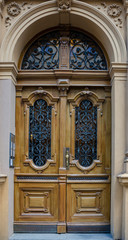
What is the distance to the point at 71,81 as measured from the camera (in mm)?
7281

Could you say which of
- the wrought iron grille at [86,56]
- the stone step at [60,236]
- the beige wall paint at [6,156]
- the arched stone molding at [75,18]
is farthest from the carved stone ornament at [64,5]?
the stone step at [60,236]

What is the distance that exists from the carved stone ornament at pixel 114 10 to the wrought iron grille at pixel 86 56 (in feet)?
2.50

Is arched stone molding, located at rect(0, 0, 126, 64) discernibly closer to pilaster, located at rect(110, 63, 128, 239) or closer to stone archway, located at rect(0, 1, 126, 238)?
stone archway, located at rect(0, 1, 126, 238)

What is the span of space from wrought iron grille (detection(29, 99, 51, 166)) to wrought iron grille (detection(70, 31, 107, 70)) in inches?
44.8

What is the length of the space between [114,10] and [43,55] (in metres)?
1.71

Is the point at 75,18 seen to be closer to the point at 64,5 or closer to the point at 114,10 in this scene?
the point at 64,5

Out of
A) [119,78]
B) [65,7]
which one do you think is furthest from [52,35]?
[119,78]

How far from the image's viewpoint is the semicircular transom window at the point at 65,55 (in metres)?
7.33

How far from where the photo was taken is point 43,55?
7363 millimetres

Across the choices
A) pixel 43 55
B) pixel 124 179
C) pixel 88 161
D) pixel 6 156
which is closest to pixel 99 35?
pixel 43 55

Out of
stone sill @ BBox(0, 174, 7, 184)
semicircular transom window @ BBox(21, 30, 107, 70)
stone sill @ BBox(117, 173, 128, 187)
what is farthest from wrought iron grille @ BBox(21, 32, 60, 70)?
stone sill @ BBox(117, 173, 128, 187)

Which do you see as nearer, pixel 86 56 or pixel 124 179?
pixel 124 179

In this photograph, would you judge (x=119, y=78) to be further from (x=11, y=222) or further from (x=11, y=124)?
(x=11, y=222)

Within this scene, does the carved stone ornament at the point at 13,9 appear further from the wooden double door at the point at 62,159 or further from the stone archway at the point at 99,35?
the wooden double door at the point at 62,159
